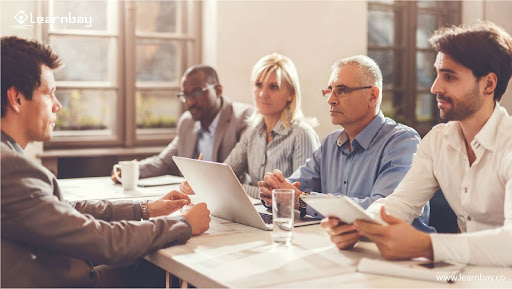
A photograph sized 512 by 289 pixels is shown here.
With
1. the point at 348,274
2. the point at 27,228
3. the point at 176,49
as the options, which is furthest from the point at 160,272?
the point at 176,49

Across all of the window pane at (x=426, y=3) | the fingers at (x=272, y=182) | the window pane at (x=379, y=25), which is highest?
the window pane at (x=426, y=3)

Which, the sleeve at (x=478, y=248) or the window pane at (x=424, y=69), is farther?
the window pane at (x=424, y=69)

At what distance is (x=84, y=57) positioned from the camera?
457cm

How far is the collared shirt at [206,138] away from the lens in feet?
13.0

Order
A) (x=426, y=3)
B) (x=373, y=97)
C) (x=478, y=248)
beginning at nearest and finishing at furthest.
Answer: (x=478, y=248), (x=373, y=97), (x=426, y=3)

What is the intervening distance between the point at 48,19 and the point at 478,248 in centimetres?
370

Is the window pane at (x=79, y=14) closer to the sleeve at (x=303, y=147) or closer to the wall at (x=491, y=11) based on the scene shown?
the sleeve at (x=303, y=147)

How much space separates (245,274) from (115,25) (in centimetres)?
353

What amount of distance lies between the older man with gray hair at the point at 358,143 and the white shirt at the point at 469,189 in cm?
27

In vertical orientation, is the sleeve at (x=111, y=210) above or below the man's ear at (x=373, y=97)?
below

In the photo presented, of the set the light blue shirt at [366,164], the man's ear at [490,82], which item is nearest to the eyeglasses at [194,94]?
the light blue shirt at [366,164]

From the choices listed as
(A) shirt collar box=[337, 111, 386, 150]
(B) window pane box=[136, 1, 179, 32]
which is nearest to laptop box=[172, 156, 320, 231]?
(A) shirt collar box=[337, 111, 386, 150]

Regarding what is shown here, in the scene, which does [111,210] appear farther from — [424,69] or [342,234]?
[424,69]

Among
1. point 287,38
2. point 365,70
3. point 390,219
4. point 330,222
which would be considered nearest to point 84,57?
point 287,38
